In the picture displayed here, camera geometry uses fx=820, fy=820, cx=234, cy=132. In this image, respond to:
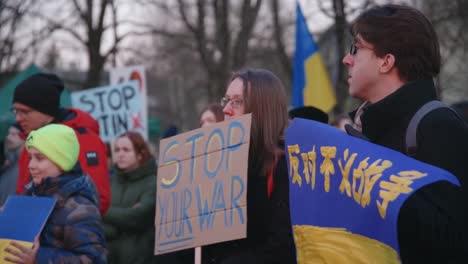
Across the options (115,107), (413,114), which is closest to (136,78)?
(115,107)

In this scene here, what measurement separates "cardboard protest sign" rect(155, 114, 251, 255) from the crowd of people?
0.13m

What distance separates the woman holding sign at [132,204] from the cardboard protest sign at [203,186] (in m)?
1.97

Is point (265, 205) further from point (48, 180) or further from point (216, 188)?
point (48, 180)

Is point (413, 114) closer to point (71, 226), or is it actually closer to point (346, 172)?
point (346, 172)

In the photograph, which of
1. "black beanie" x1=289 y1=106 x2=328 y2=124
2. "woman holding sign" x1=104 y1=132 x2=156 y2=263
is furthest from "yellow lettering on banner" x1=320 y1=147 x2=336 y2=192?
"woman holding sign" x1=104 y1=132 x2=156 y2=263

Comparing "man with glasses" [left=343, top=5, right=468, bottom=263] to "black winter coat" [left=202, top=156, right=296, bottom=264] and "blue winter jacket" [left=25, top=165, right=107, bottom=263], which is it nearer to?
"black winter coat" [left=202, top=156, right=296, bottom=264]

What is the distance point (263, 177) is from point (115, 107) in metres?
6.39

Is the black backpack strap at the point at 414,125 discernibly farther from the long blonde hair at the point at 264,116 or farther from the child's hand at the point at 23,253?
the child's hand at the point at 23,253

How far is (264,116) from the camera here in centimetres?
409

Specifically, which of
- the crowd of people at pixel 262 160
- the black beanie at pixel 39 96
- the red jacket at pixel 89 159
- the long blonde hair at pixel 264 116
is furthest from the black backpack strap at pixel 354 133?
the black beanie at pixel 39 96

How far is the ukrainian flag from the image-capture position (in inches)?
375

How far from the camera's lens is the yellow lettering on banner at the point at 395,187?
2.41m

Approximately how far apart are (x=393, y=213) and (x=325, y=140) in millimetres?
475

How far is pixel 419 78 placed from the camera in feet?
9.28
